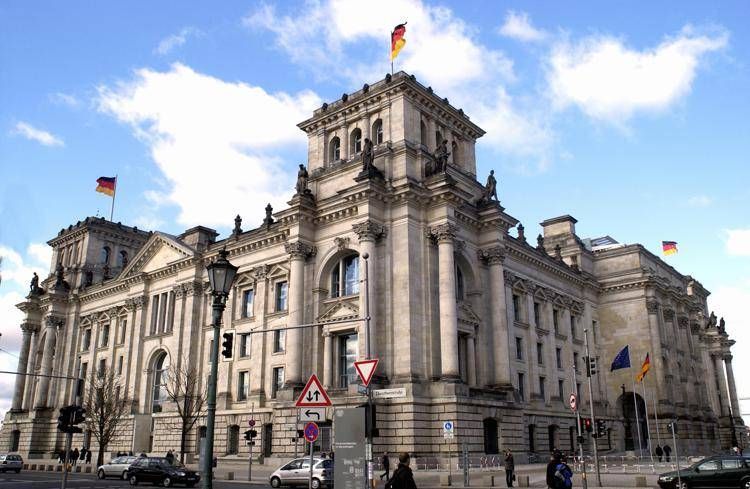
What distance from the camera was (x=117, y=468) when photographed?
4066 cm

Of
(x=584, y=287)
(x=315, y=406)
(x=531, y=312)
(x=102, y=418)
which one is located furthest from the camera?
(x=584, y=287)

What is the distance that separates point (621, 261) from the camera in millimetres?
68750

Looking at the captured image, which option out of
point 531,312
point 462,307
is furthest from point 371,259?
point 531,312

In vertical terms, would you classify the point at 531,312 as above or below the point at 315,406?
above

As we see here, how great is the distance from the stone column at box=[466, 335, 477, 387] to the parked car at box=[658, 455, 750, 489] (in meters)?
18.2

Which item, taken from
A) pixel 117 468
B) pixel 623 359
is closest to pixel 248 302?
pixel 117 468

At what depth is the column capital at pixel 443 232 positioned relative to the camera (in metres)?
43.6

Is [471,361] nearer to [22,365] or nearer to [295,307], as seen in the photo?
[295,307]

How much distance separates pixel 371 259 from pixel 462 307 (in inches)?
293

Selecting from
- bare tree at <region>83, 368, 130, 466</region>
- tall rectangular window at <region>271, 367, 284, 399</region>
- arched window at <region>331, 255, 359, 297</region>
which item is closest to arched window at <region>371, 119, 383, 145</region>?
arched window at <region>331, 255, 359, 297</region>

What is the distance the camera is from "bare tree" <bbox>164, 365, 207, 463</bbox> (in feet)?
164

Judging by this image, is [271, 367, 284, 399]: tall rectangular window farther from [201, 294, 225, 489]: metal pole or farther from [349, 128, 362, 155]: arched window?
[201, 294, 225, 489]: metal pole

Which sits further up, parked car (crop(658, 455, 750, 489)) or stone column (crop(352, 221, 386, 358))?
stone column (crop(352, 221, 386, 358))

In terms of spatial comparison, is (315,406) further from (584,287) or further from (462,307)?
(584,287)
